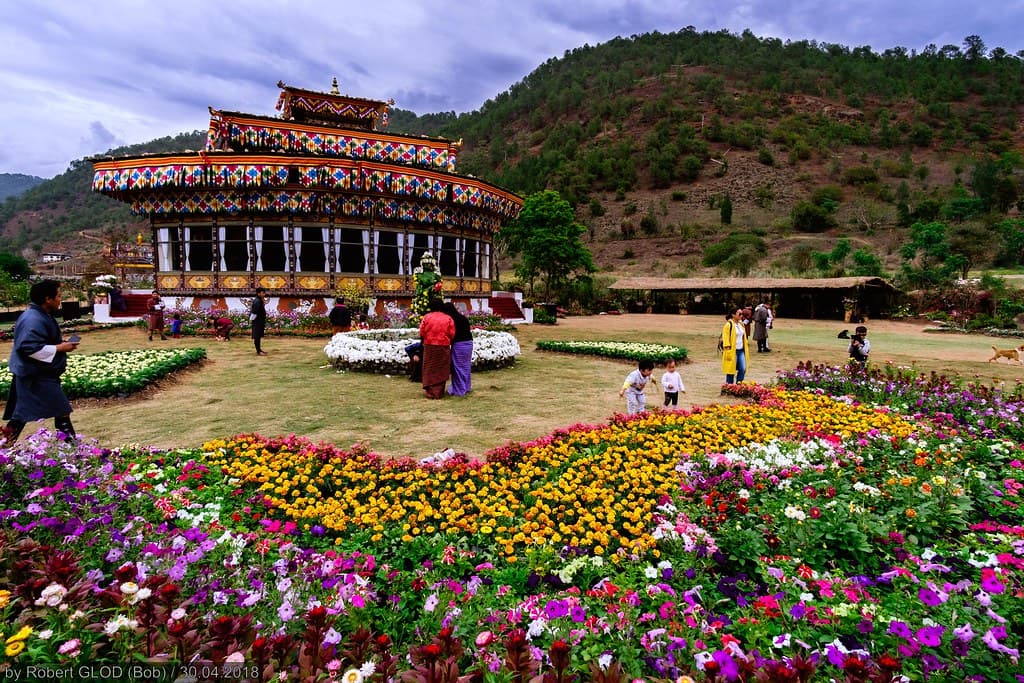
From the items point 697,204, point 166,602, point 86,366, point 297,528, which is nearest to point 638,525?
point 297,528

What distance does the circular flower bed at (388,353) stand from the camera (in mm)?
11750

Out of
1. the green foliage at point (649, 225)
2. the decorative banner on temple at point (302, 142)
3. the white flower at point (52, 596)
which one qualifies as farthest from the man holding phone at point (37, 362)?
the green foliage at point (649, 225)

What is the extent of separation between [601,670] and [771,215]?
78.8 metres

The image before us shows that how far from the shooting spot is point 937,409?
7875 millimetres

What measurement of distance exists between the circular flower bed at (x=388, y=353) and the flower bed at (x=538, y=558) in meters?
5.57

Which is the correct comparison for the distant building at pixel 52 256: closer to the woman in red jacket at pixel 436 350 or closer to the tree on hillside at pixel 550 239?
the tree on hillside at pixel 550 239

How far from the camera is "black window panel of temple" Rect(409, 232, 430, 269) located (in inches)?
949

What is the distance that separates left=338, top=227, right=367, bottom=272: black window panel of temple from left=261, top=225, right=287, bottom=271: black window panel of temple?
7.73 ft

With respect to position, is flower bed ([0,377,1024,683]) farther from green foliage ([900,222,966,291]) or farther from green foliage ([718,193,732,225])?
green foliage ([718,193,732,225])

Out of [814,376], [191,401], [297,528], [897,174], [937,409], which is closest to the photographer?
[297,528]

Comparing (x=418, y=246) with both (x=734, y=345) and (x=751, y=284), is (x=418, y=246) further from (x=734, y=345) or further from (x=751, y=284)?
(x=751, y=284)

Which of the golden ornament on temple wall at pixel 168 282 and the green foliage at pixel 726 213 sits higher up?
the green foliage at pixel 726 213

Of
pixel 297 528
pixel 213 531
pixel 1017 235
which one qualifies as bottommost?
pixel 297 528

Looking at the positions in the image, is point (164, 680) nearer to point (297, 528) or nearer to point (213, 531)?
point (213, 531)
